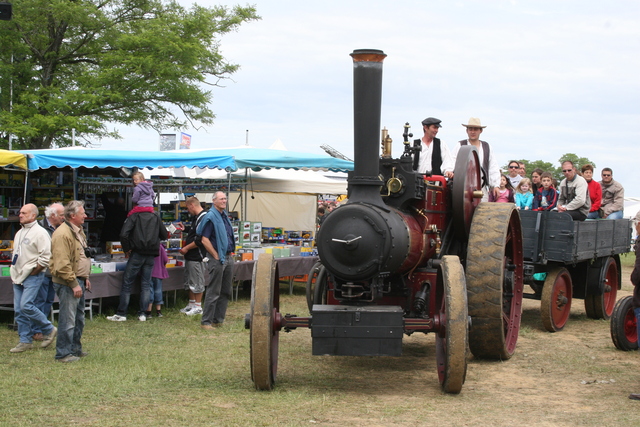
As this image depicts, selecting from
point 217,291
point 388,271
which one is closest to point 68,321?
point 217,291

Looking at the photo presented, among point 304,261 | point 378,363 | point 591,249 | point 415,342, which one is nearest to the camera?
point 378,363

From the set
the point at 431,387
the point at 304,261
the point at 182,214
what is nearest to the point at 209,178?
the point at 182,214

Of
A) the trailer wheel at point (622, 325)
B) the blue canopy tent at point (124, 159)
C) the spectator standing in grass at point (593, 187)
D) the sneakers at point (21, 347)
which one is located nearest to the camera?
the sneakers at point (21, 347)

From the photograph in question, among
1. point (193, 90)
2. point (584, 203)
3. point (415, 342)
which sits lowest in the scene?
point (415, 342)

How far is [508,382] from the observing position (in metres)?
6.47

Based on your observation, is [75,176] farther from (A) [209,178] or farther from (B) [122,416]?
(B) [122,416]

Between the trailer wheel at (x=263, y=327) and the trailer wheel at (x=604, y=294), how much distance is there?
6.05 m

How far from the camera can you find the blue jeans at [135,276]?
380 inches

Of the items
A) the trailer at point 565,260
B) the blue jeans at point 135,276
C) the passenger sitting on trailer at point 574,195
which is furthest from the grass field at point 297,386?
the passenger sitting on trailer at point 574,195

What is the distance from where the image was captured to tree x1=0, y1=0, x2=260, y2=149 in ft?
64.1

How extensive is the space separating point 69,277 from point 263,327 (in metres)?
2.20

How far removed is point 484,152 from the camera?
8555mm

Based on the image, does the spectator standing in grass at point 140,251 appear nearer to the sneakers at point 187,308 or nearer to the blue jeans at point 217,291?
the sneakers at point 187,308

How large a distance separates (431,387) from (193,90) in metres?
17.1
